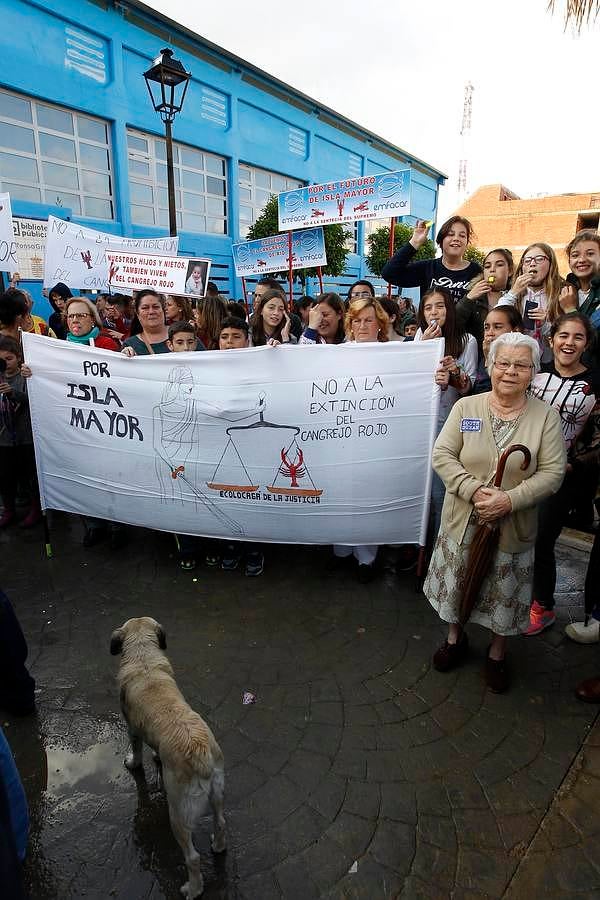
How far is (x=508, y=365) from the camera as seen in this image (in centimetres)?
254

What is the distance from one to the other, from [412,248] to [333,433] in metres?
2.02

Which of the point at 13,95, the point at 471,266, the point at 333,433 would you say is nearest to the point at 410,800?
the point at 333,433

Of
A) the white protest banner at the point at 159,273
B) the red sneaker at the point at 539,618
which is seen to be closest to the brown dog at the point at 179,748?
the red sneaker at the point at 539,618

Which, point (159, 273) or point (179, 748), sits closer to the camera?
point (179, 748)

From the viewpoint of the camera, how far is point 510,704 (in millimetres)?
2721

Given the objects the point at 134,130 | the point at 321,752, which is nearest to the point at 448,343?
the point at 321,752

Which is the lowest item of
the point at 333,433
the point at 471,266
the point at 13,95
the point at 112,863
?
the point at 112,863

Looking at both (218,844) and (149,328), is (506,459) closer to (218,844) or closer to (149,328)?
(218,844)

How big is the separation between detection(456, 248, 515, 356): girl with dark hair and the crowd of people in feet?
0.04

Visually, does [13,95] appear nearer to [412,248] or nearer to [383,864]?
[412,248]

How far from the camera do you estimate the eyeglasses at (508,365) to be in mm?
2523

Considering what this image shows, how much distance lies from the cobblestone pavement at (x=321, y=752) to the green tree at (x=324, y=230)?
47.8ft

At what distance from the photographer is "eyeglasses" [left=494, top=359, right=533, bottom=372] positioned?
2523mm

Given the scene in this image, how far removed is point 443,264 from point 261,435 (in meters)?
2.32
